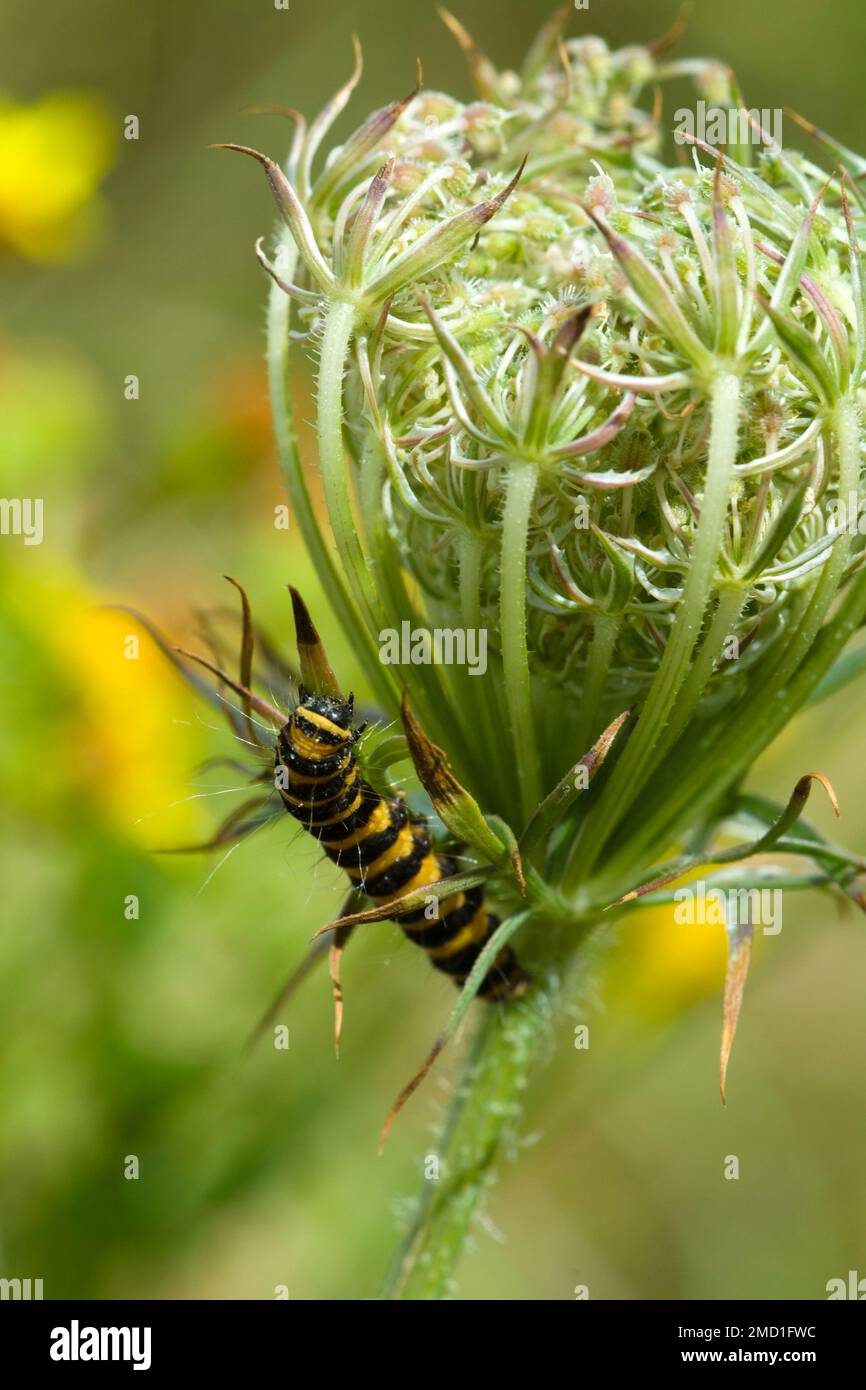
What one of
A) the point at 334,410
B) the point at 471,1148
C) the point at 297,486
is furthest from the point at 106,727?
the point at 334,410

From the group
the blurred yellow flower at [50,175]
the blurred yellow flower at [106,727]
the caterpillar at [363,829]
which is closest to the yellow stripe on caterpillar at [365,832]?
the caterpillar at [363,829]

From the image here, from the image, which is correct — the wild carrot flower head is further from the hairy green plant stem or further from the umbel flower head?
the hairy green plant stem

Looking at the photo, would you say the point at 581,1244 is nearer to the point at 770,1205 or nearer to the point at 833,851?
the point at 770,1205

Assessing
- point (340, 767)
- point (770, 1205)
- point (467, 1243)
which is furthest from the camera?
point (770, 1205)

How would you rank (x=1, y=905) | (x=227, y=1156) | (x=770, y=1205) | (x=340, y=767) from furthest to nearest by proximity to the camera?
(x=770, y=1205) < (x=227, y=1156) < (x=1, y=905) < (x=340, y=767)

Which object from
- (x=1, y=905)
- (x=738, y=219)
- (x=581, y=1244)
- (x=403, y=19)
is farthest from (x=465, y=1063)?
(x=403, y=19)

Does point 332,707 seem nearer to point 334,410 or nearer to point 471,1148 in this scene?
point 334,410

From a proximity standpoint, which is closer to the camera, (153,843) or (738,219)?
(738,219)
